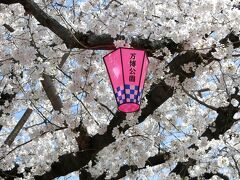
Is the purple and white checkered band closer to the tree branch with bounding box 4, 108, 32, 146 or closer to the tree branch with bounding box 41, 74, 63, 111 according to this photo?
the tree branch with bounding box 41, 74, 63, 111

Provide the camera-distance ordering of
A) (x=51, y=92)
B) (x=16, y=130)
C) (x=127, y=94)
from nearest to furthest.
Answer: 1. (x=127, y=94)
2. (x=51, y=92)
3. (x=16, y=130)

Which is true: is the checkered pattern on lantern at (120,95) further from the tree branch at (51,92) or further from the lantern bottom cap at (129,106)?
the tree branch at (51,92)

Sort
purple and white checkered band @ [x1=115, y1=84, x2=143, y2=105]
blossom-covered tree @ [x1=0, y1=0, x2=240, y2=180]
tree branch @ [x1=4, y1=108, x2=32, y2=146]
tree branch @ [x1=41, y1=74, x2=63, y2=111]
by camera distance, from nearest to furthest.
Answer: purple and white checkered band @ [x1=115, y1=84, x2=143, y2=105]
blossom-covered tree @ [x1=0, y1=0, x2=240, y2=180]
tree branch @ [x1=41, y1=74, x2=63, y2=111]
tree branch @ [x1=4, y1=108, x2=32, y2=146]

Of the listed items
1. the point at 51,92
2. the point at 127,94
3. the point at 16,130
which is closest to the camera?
the point at 127,94

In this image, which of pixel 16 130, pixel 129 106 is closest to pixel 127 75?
pixel 129 106

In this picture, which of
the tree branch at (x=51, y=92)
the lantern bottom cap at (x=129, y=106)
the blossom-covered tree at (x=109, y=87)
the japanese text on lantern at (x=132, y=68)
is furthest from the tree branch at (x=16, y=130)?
the japanese text on lantern at (x=132, y=68)

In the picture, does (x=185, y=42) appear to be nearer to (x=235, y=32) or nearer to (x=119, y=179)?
(x=235, y=32)

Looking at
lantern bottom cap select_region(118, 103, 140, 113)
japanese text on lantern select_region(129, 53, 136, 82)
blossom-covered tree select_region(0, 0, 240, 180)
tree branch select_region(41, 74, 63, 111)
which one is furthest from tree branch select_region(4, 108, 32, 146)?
japanese text on lantern select_region(129, 53, 136, 82)

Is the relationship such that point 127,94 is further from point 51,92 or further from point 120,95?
point 51,92
